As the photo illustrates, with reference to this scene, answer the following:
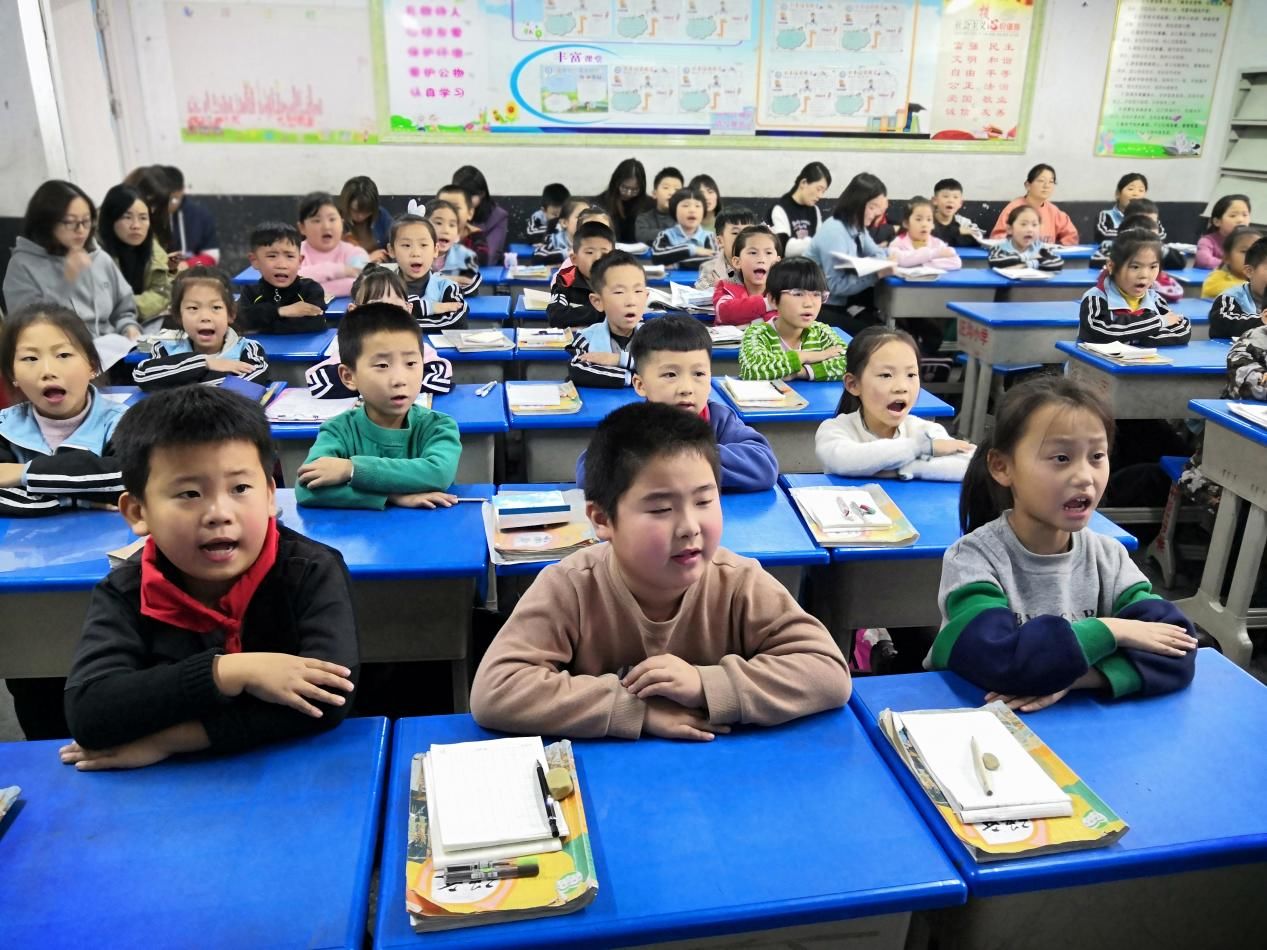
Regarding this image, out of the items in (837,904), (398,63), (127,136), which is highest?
(398,63)

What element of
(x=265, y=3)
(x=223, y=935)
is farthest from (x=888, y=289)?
(x=223, y=935)

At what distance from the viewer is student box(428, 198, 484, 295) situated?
15.9 feet

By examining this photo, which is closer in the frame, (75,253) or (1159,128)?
(75,253)

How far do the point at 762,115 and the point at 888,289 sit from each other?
2.34 meters

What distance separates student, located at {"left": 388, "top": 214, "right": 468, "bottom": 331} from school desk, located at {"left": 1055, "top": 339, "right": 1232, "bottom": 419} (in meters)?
2.62

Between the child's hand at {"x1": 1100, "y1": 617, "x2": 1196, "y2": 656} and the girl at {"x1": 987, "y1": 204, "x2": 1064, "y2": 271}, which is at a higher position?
the girl at {"x1": 987, "y1": 204, "x2": 1064, "y2": 271}

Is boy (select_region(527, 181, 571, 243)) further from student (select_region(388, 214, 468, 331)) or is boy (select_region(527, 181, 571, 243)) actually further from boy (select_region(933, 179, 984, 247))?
boy (select_region(933, 179, 984, 247))

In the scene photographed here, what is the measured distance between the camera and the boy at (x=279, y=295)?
3.73 meters

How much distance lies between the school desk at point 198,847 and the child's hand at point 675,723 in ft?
1.16

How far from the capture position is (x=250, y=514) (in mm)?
1247

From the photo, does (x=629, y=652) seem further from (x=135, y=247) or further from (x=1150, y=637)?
(x=135, y=247)

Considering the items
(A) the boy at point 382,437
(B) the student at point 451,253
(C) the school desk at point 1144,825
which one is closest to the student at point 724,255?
(B) the student at point 451,253

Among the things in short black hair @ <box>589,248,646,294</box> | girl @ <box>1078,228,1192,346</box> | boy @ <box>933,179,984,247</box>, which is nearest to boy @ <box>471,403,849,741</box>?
short black hair @ <box>589,248,646,294</box>

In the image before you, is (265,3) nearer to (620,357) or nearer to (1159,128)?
(620,357)
